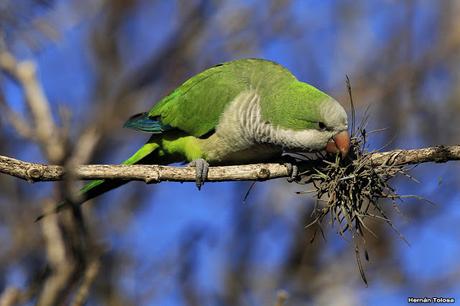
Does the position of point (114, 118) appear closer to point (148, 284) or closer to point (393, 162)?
point (148, 284)

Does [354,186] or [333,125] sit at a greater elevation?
[333,125]

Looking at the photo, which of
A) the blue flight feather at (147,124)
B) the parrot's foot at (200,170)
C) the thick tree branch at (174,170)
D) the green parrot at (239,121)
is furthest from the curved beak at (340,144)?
the blue flight feather at (147,124)

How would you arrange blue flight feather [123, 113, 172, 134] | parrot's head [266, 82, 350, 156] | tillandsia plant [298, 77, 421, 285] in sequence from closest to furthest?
tillandsia plant [298, 77, 421, 285]
parrot's head [266, 82, 350, 156]
blue flight feather [123, 113, 172, 134]

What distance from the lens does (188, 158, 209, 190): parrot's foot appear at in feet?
13.7

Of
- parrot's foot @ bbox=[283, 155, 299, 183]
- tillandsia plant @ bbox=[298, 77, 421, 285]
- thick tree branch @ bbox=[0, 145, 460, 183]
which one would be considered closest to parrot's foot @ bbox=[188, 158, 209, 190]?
thick tree branch @ bbox=[0, 145, 460, 183]

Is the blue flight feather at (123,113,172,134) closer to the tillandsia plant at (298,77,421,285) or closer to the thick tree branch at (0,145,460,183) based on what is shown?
the thick tree branch at (0,145,460,183)

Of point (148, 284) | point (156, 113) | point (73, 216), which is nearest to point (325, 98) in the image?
point (156, 113)

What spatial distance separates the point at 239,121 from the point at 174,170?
1.02 metres

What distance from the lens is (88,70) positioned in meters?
7.68

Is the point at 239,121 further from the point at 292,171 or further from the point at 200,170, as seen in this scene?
the point at 292,171

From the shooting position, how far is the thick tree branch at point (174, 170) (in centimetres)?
355

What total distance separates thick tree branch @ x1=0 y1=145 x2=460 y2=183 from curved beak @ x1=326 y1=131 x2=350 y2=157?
0.17m

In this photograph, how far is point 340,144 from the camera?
4086 millimetres

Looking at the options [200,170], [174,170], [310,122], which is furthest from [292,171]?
[174,170]
